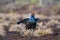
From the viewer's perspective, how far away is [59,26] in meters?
13.3

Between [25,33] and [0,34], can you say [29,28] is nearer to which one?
[25,33]

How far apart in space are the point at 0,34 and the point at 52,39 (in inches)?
79.1

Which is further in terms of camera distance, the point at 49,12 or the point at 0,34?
the point at 49,12

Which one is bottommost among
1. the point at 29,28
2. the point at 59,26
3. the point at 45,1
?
the point at 45,1

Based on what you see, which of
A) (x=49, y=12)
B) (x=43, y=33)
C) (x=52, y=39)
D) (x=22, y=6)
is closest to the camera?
(x=52, y=39)

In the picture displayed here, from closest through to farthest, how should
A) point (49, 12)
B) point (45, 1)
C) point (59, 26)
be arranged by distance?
1. point (59, 26)
2. point (49, 12)
3. point (45, 1)

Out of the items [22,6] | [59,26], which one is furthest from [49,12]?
[59,26]

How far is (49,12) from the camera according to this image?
69.4 feet

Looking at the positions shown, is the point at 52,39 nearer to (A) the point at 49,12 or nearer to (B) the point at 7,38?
(B) the point at 7,38

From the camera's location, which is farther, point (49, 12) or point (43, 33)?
point (49, 12)

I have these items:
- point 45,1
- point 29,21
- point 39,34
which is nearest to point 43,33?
point 39,34

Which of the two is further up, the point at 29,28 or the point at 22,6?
the point at 29,28

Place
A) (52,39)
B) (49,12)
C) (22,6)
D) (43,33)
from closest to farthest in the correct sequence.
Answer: (52,39)
(43,33)
(49,12)
(22,6)

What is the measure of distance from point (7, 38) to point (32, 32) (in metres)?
0.97
